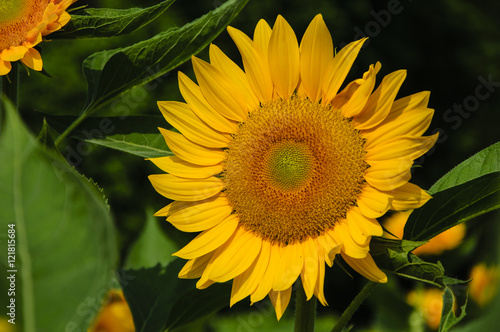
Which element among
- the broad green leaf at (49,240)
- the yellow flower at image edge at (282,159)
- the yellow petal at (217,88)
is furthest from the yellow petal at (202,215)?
the broad green leaf at (49,240)

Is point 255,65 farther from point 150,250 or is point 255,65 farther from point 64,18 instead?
point 150,250

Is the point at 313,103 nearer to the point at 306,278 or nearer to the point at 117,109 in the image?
the point at 306,278

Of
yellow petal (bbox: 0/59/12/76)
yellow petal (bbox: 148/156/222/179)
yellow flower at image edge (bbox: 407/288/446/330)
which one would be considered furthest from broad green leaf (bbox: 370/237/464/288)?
yellow flower at image edge (bbox: 407/288/446/330)

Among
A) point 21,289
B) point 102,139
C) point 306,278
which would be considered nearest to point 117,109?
point 102,139

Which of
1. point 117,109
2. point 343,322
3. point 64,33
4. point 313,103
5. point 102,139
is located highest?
point 117,109

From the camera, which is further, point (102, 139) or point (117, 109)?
point (117, 109)

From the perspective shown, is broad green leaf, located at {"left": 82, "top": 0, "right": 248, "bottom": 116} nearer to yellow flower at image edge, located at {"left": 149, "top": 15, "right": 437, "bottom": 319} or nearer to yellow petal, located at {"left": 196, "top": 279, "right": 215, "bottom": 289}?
Result: yellow flower at image edge, located at {"left": 149, "top": 15, "right": 437, "bottom": 319}
